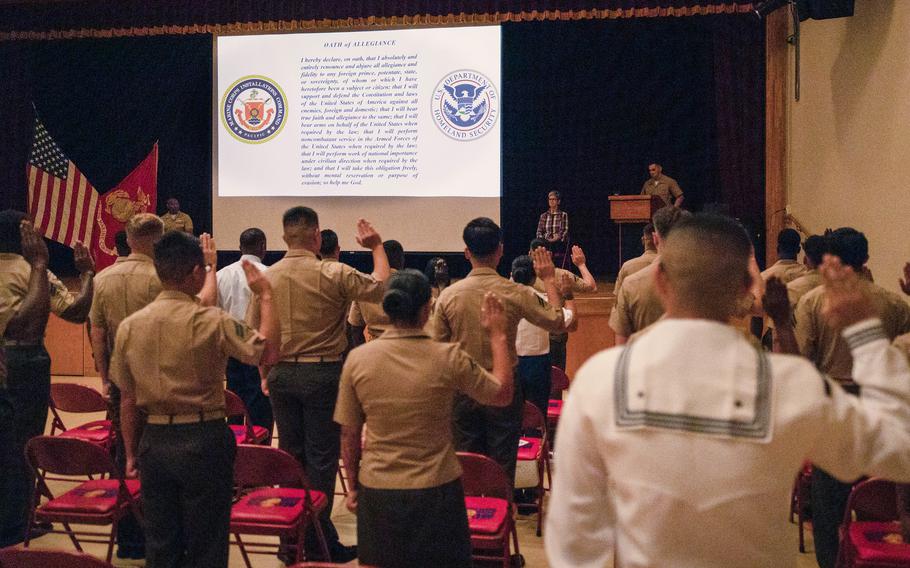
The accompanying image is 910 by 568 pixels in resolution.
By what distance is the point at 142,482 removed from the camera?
291cm

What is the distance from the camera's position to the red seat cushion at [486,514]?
3.11m

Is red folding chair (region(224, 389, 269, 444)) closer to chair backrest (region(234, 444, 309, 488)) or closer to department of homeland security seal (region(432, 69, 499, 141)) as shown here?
chair backrest (region(234, 444, 309, 488))

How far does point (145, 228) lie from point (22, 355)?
85 centimetres

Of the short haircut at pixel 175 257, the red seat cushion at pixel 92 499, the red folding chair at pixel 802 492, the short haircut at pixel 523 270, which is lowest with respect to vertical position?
the red folding chair at pixel 802 492

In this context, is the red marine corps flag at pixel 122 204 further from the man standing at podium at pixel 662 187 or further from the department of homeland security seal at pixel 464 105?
the man standing at podium at pixel 662 187

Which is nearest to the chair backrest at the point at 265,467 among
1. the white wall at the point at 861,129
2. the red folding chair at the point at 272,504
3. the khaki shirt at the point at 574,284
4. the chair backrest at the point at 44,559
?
the red folding chair at the point at 272,504

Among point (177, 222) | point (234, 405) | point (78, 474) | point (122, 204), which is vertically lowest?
point (78, 474)

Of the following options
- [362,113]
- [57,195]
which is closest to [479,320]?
[362,113]

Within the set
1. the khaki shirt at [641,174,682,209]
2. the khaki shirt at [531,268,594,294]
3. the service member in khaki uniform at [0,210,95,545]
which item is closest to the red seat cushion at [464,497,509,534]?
the service member in khaki uniform at [0,210,95,545]

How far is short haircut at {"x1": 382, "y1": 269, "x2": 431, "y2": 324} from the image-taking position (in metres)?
2.62

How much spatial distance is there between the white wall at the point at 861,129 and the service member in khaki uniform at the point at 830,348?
3.10 metres

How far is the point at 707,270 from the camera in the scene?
4.92 feet

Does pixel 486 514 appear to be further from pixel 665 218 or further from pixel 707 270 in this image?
pixel 707 270

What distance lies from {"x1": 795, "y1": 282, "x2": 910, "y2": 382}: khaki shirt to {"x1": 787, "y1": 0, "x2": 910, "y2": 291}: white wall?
3.09 metres
